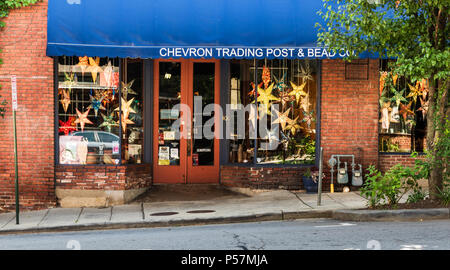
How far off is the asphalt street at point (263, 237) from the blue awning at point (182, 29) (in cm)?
377

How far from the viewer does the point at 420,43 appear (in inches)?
380

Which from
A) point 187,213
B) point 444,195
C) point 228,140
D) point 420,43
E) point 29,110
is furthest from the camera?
point 228,140

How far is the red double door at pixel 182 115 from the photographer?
44.4 feet

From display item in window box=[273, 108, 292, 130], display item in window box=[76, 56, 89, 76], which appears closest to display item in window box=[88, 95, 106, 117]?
display item in window box=[76, 56, 89, 76]

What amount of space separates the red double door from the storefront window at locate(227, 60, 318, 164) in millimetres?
746

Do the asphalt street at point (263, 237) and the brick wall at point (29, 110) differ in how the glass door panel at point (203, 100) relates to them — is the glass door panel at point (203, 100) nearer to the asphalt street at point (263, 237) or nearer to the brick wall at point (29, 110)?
the brick wall at point (29, 110)

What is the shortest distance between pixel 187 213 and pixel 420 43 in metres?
5.32

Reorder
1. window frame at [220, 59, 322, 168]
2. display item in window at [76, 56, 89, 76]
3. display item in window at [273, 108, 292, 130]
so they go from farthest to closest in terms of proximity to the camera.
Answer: display item in window at [273, 108, 292, 130] < window frame at [220, 59, 322, 168] < display item in window at [76, 56, 89, 76]

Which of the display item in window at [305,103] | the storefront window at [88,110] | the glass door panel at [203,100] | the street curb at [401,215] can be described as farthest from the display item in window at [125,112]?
the street curb at [401,215]

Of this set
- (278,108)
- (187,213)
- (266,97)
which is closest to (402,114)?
(278,108)

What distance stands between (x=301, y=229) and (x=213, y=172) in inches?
195

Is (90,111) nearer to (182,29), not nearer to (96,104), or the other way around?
(96,104)

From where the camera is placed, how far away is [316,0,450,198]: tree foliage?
968 cm

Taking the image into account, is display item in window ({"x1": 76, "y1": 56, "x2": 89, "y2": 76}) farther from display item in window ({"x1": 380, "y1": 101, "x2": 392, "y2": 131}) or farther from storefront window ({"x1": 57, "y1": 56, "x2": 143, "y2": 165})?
display item in window ({"x1": 380, "y1": 101, "x2": 392, "y2": 131})
